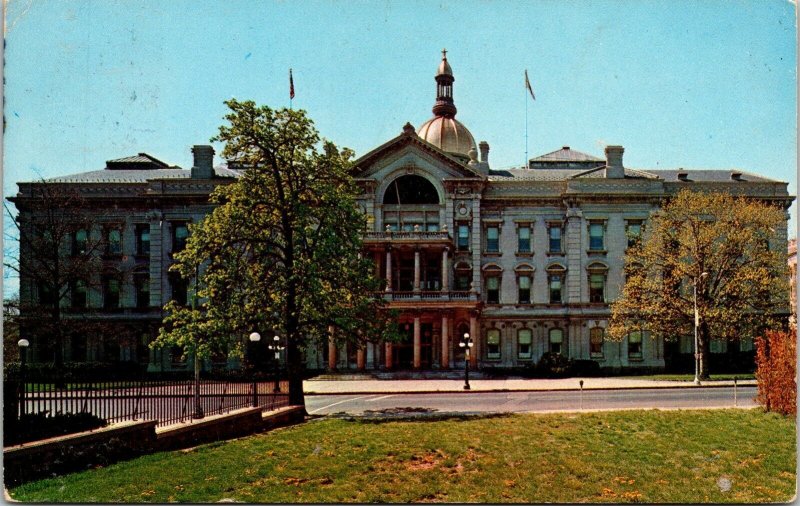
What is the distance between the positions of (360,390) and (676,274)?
18.6 metres

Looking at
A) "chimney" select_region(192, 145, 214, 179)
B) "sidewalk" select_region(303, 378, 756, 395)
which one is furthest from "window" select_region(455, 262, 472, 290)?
"chimney" select_region(192, 145, 214, 179)

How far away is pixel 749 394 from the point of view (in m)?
23.9

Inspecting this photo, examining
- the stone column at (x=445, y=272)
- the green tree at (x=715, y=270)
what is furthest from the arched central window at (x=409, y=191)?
the green tree at (x=715, y=270)

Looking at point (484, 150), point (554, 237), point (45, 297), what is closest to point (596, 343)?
point (554, 237)

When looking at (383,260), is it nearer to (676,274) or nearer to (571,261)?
(571,261)

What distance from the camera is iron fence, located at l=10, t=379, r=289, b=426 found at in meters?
14.5

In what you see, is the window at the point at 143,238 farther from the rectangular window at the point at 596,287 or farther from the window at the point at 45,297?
the rectangular window at the point at 596,287

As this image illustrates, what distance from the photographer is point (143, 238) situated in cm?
4225

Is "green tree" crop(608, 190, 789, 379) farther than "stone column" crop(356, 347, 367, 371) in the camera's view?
No

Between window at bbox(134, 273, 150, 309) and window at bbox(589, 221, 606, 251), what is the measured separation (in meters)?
31.1

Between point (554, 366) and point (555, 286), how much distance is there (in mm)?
6987

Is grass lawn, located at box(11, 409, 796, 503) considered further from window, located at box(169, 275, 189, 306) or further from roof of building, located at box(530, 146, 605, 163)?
roof of building, located at box(530, 146, 605, 163)

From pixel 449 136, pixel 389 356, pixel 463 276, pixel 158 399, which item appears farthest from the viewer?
pixel 449 136

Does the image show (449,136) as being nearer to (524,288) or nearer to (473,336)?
(524,288)
